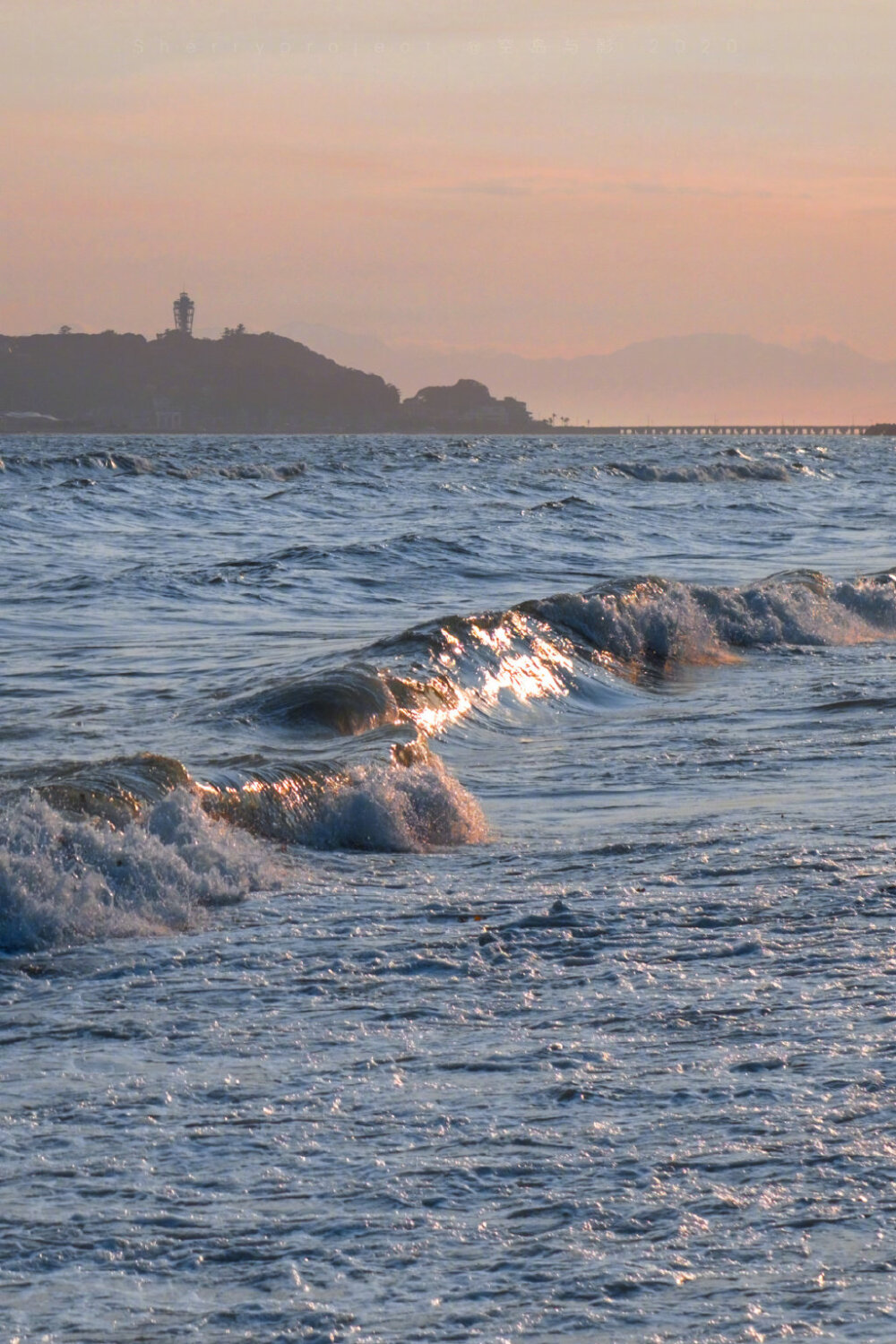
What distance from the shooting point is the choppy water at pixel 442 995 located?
3.29 meters

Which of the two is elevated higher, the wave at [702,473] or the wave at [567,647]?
the wave at [702,473]

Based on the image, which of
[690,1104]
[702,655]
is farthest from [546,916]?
[702,655]

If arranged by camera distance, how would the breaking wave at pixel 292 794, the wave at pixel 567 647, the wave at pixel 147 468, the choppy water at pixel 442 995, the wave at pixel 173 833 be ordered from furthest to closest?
the wave at pixel 147 468
the wave at pixel 567 647
the breaking wave at pixel 292 794
the wave at pixel 173 833
the choppy water at pixel 442 995

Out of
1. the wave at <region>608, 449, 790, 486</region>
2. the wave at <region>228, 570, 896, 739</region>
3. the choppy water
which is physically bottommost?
the choppy water

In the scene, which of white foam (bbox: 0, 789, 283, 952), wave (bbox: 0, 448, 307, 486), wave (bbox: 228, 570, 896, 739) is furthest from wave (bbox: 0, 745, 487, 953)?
wave (bbox: 0, 448, 307, 486)

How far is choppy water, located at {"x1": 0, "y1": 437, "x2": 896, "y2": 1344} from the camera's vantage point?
3.29 metres

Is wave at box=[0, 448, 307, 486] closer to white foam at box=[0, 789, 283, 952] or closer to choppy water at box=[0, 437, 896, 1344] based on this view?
choppy water at box=[0, 437, 896, 1344]

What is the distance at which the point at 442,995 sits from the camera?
17.1 feet

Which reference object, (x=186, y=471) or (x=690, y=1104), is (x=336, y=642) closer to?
(x=690, y=1104)

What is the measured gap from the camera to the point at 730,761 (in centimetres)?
967

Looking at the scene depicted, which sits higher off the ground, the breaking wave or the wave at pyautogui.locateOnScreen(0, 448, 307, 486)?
the wave at pyautogui.locateOnScreen(0, 448, 307, 486)

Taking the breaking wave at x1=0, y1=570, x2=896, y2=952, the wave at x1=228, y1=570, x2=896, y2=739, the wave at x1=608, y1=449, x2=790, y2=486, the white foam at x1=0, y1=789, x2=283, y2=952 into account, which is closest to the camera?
the white foam at x1=0, y1=789, x2=283, y2=952

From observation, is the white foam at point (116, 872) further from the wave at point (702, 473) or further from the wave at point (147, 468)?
the wave at point (702, 473)

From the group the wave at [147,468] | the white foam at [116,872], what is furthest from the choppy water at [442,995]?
the wave at [147,468]
